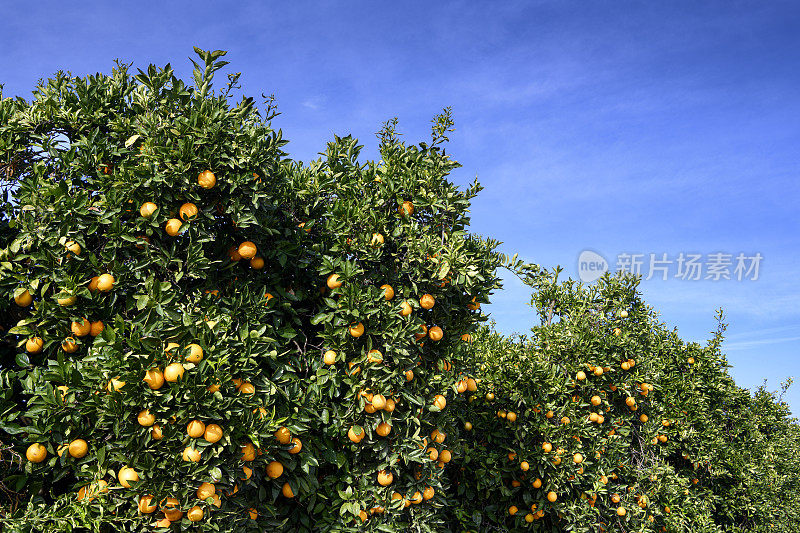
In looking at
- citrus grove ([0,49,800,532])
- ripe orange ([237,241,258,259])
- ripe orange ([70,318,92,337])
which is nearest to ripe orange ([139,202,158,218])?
citrus grove ([0,49,800,532])

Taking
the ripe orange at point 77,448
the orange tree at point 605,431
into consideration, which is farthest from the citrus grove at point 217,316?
the orange tree at point 605,431

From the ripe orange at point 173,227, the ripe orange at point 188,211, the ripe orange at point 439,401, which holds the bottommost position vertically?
the ripe orange at point 439,401

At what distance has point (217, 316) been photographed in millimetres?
3387

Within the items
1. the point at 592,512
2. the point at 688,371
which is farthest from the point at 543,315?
the point at 688,371

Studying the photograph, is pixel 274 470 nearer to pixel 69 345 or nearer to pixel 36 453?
pixel 36 453

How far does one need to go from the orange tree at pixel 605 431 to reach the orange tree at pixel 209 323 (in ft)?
3.07

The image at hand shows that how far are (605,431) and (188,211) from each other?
19.4 ft

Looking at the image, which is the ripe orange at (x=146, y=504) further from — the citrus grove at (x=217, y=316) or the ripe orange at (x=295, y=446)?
the ripe orange at (x=295, y=446)

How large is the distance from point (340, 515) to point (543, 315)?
5.06 metres

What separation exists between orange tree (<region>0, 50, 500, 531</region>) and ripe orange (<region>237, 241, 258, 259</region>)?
11mm

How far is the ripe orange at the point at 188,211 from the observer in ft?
11.3

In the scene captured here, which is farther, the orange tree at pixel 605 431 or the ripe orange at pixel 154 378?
the orange tree at pixel 605 431

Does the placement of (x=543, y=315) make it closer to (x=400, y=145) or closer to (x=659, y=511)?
(x=659, y=511)

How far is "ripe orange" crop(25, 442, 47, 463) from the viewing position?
320 centimetres
